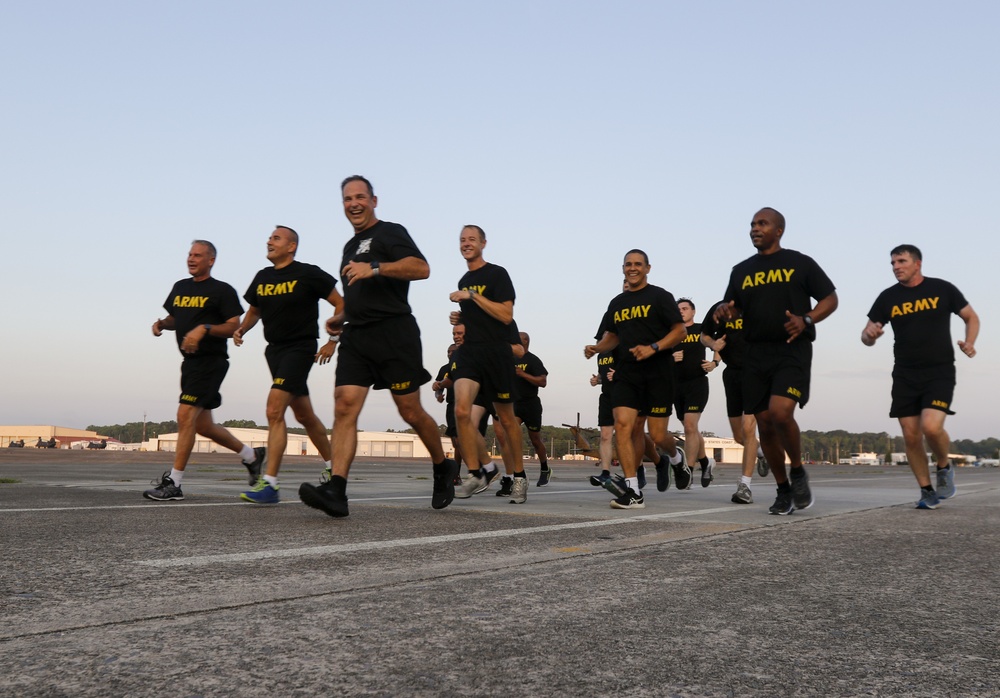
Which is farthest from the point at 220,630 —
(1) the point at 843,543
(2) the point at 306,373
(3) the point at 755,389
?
(3) the point at 755,389

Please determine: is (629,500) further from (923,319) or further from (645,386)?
(923,319)

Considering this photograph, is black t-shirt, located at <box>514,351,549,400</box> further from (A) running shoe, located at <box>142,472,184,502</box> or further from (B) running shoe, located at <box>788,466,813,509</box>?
(A) running shoe, located at <box>142,472,184,502</box>

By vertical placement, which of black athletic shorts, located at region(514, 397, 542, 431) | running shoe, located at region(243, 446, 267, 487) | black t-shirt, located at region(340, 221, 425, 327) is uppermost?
black t-shirt, located at region(340, 221, 425, 327)

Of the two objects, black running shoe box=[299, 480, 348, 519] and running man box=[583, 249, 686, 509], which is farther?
running man box=[583, 249, 686, 509]

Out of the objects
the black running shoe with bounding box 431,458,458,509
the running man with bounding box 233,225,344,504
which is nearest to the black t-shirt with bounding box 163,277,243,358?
the running man with bounding box 233,225,344,504

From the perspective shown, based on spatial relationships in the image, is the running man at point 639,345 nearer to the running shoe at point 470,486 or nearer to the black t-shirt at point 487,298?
the black t-shirt at point 487,298

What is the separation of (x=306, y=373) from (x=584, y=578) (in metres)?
4.02

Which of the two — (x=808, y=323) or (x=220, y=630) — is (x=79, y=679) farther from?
(x=808, y=323)

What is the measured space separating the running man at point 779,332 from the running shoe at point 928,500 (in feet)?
3.79

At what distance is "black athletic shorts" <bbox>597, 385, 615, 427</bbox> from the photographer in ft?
33.2

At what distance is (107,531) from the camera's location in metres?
3.95

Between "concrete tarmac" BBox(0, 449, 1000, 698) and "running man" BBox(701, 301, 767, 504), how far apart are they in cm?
252

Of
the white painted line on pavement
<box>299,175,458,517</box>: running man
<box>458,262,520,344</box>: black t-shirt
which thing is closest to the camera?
the white painted line on pavement

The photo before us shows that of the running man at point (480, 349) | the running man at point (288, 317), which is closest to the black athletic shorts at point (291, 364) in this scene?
the running man at point (288, 317)
